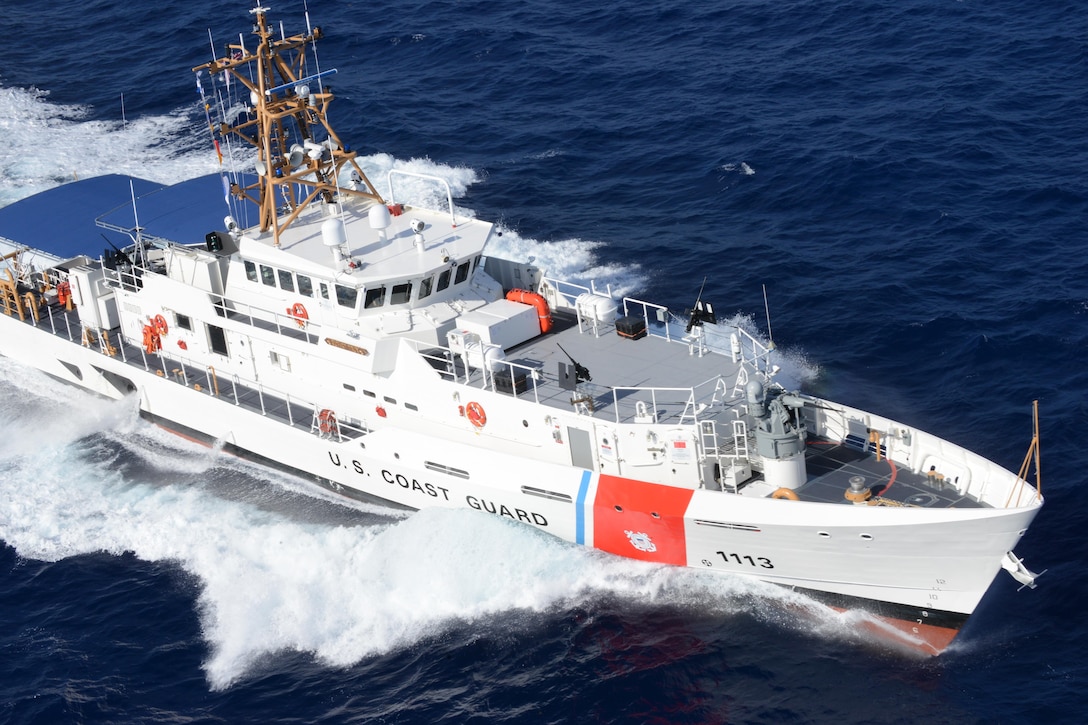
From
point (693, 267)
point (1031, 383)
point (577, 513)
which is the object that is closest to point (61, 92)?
point (693, 267)

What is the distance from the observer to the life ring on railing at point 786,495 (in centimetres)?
2257

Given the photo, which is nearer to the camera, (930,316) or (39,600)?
(39,600)

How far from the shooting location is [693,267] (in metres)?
35.6

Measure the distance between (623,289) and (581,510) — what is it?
11.7 metres

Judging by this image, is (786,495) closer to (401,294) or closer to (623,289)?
(401,294)

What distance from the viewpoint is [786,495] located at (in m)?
22.7

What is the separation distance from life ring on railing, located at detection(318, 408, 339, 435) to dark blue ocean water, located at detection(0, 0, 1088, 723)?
181 centimetres

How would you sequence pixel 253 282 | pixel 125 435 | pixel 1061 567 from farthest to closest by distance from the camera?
1. pixel 125 435
2. pixel 253 282
3. pixel 1061 567

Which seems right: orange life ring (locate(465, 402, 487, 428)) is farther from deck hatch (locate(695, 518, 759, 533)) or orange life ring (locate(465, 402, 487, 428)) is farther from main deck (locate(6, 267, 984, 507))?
deck hatch (locate(695, 518, 759, 533))

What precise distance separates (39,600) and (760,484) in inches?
583

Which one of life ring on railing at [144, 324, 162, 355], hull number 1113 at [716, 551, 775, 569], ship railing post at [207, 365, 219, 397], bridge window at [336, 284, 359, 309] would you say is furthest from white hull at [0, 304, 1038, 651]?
bridge window at [336, 284, 359, 309]

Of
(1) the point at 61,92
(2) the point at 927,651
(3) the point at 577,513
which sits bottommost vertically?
(2) the point at 927,651

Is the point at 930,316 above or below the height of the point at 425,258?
below

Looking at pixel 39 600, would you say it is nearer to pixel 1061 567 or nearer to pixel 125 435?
pixel 125 435
